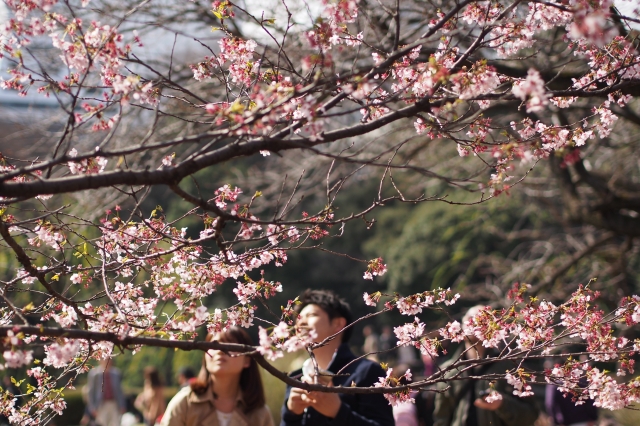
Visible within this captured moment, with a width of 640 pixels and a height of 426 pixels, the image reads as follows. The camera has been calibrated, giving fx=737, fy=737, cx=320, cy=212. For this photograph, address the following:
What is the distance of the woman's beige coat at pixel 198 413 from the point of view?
3.73m

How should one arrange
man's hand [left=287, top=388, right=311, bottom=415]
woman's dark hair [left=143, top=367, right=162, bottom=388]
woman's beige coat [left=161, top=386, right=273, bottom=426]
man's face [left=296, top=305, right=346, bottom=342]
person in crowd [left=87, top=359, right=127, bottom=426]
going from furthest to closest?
person in crowd [left=87, top=359, right=127, bottom=426], woman's dark hair [left=143, top=367, right=162, bottom=388], woman's beige coat [left=161, top=386, right=273, bottom=426], man's face [left=296, top=305, right=346, bottom=342], man's hand [left=287, top=388, right=311, bottom=415]

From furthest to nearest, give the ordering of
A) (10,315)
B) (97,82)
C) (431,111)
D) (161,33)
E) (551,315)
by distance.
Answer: (161,33)
(97,82)
(551,315)
(10,315)
(431,111)

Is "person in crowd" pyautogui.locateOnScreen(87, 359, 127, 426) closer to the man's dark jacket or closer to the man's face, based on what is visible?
the man's face

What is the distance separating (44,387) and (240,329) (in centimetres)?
103

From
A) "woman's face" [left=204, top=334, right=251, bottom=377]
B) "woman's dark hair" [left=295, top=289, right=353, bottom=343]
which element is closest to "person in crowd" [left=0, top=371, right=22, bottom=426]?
"woman's face" [left=204, top=334, right=251, bottom=377]

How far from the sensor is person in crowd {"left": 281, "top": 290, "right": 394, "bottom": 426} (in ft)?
10.3

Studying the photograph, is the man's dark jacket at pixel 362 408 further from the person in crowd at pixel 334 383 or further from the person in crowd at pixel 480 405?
the person in crowd at pixel 480 405

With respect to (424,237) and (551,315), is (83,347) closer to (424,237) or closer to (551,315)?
(551,315)

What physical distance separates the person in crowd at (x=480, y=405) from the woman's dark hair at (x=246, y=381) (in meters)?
1.09

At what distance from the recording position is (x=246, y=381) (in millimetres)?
3891

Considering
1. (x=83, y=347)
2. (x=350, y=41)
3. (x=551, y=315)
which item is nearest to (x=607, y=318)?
(x=551, y=315)

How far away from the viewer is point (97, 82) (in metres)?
6.35

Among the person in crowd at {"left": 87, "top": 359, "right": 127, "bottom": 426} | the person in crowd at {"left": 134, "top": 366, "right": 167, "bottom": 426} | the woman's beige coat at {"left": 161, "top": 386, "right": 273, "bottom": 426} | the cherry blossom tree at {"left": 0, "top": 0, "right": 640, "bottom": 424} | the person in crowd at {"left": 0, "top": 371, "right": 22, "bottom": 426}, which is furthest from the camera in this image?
the person in crowd at {"left": 87, "top": 359, "right": 127, "bottom": 426}

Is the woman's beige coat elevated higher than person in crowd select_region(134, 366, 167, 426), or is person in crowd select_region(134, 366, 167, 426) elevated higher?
person in crowd select_region(134, 366, 167, 426)
